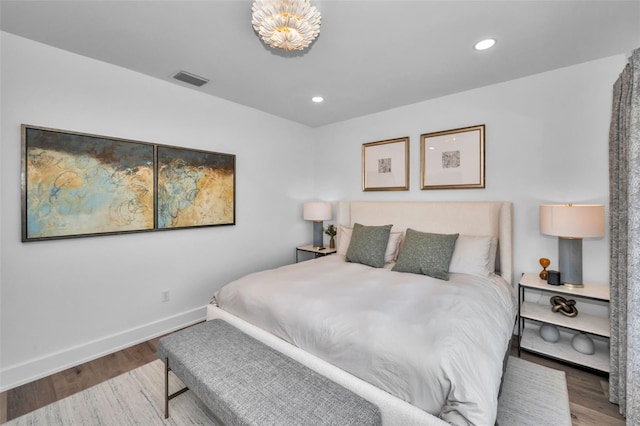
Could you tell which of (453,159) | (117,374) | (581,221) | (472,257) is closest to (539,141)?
(453,159)

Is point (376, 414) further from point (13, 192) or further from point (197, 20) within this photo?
point (13, 192)

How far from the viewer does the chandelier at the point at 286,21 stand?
146 centimetres

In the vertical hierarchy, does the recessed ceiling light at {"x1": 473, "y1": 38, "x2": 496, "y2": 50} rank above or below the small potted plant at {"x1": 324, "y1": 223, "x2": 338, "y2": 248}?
above

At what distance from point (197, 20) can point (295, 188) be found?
263 centimetres

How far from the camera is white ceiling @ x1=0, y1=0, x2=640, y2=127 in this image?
1.80m

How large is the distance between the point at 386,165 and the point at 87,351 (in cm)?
372

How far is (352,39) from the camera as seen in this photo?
6.93 feet

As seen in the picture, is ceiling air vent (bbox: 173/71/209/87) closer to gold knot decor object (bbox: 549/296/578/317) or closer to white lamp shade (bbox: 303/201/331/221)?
white lamp shade (bbox: 303/201/331/221)

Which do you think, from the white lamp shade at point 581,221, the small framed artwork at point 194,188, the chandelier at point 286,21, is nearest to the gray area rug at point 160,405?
the white lamp shade at point 581,221

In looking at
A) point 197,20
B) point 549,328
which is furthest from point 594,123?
point 197,20

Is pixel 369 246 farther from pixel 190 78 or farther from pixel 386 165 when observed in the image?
pixel 190 78

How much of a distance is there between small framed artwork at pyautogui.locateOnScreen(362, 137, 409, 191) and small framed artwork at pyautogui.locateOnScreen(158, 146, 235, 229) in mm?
1836

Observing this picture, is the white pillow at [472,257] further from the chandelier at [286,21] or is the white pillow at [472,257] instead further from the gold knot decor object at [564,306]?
the chandelier at [286,21]

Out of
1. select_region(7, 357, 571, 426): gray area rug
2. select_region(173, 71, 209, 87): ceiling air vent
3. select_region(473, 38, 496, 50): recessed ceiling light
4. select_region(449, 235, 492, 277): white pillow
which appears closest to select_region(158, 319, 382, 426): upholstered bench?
select_region(7, 357, 571, 426): gray area rug
